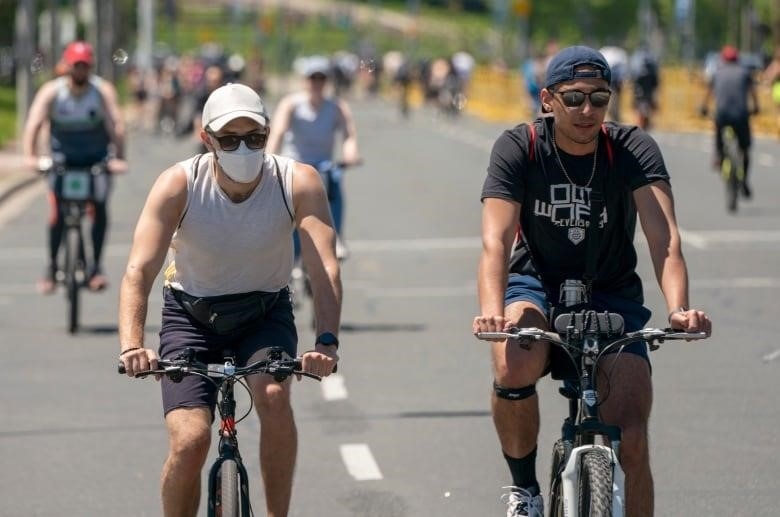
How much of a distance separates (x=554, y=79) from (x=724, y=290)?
363 inches

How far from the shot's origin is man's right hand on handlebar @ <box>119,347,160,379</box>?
5566 millimetres

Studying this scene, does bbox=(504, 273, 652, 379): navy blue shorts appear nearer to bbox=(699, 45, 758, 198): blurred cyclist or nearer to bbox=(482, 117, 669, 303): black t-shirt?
bbox=(482, 117, 669, 303): black t-shirt

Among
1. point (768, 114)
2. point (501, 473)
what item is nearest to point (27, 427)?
point (501, 473)

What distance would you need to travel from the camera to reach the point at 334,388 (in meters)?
10.8

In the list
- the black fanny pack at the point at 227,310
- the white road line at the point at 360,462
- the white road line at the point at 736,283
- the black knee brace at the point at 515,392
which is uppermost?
the black fanny pack at the point at 227,310

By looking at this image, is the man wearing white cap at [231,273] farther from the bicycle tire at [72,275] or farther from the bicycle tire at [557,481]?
the bicycle tire at [72,275]

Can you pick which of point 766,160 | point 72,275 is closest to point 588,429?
point 72,275

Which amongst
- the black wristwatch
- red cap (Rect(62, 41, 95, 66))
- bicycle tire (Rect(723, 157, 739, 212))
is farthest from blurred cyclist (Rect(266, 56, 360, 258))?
bicycle tire (Rect(723, 157, 739, 212))

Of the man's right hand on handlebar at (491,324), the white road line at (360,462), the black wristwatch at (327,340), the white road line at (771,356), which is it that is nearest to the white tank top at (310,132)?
the white road line at (771,356)

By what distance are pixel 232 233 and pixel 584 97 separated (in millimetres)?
1196

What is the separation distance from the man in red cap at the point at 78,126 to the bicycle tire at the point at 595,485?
26.2 feet

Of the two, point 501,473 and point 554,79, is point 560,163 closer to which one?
point 554,79

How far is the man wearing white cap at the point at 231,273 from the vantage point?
584 centimetres

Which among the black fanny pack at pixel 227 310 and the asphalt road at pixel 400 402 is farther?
the asphalt road at pixel 400 402
